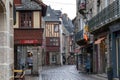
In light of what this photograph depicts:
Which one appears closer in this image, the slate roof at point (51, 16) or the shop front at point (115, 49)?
the shop front at point (115, 49)

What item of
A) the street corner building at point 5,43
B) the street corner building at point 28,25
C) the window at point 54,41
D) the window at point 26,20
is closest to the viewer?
the street corner building at point 5,43

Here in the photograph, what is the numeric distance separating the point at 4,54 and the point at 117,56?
18676mm

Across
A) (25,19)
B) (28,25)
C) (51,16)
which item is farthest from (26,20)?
(51,16)

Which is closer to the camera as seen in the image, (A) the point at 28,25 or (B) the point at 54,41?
(A) the point at 28,25

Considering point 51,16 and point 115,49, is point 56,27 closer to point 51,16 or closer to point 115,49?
point 51,16

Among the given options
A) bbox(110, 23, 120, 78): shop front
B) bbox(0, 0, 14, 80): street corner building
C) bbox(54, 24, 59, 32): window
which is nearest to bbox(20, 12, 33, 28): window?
bbox(110, 23, 120, 78): shop front

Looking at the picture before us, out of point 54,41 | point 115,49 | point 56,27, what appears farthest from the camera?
point 54,41

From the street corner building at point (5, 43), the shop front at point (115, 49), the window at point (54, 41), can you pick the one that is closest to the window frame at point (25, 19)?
the shop front at point (115, 49)

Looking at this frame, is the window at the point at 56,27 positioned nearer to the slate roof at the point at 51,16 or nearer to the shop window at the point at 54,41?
the slate roof at the point at 51,16

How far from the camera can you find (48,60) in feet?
290

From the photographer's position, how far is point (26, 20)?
34625 millimetres

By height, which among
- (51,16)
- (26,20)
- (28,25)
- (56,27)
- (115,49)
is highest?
(51,16)

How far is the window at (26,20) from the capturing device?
3450cm

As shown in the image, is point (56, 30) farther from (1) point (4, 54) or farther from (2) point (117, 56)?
(1) point (4, 54)
